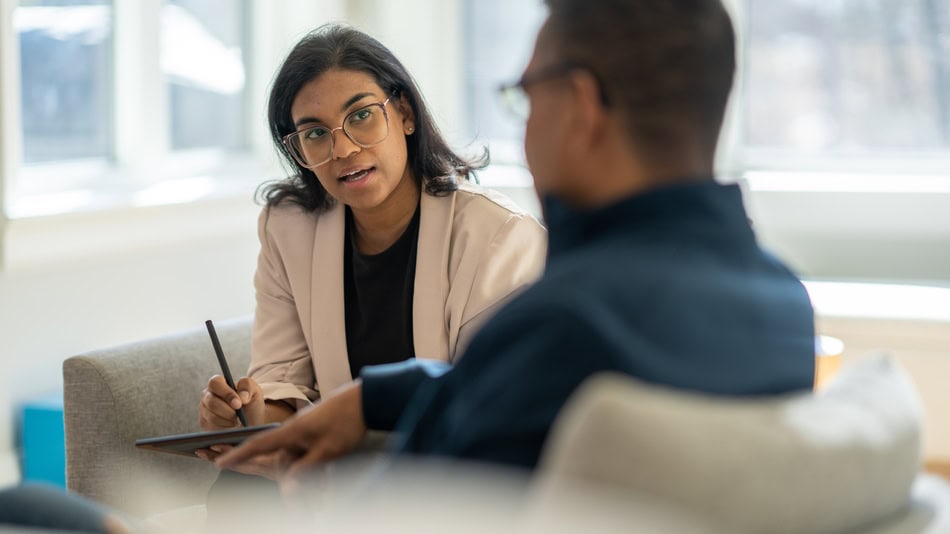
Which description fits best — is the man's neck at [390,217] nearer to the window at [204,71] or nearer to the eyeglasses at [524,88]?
the eyeglasses at [524,88]

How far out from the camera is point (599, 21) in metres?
1.07

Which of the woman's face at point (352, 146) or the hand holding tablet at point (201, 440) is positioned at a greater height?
the woman's face at point (352, 146)

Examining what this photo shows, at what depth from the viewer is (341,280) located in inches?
88.0

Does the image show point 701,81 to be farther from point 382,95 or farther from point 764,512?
point 382,95

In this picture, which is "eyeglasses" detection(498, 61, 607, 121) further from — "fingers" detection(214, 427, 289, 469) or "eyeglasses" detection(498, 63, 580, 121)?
"fingers" detection(214, 427, 289, 469)

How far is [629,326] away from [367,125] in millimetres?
1364

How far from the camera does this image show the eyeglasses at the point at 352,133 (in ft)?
7.24

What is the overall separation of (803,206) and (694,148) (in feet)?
10.1

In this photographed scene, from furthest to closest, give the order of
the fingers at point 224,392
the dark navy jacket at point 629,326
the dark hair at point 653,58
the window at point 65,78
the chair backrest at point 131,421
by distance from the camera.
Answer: the window at point 65,78, the chair backrest at point 131,421, the fingers at point 224,392, the dark hair at point 653,58, the dark navy jacket at point 629,326

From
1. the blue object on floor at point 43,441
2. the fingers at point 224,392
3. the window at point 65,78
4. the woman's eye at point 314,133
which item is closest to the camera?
the fingers at point 224,392

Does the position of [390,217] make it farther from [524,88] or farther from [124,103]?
[124,103]

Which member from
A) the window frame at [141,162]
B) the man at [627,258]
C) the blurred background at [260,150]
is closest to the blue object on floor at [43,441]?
the blurred background at [260,150]

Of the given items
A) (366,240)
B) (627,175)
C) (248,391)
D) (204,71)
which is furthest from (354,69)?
(204,71)

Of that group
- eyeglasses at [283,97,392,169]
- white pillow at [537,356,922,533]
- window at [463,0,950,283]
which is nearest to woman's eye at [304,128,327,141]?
eyeglasses at [283,97,392,169]
